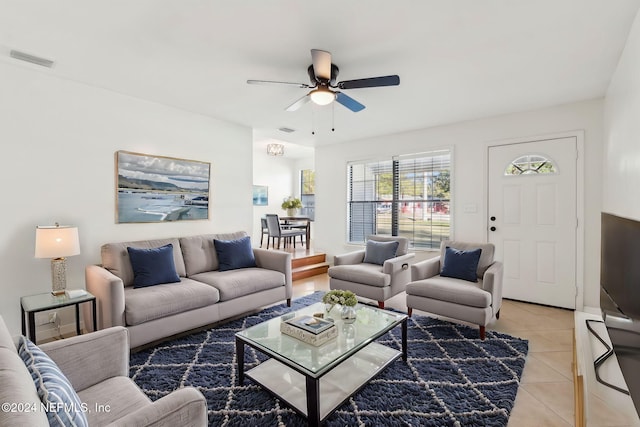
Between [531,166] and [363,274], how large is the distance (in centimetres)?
256

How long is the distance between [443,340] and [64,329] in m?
3.64

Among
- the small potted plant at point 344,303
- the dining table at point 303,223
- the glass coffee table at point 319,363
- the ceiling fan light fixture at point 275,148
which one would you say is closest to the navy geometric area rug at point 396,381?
the glass coffee table at point 319,363

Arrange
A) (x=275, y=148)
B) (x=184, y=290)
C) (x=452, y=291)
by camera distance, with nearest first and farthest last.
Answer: (x=184, y=290), (x=452, y=291), (x=275, y=148)

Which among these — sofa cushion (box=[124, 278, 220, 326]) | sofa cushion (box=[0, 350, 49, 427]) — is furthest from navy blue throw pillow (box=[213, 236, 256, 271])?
sofa cushion (box=[0, 350, 49, 427])

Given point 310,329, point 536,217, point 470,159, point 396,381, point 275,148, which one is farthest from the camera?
point 275,148

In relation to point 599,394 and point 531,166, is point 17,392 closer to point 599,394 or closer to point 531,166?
point 599,394

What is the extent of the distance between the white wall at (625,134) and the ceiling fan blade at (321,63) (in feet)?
6.58

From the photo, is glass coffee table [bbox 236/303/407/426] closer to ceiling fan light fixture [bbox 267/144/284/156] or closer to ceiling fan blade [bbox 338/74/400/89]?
ceiling fan blade [bbox 338/74/400/89]

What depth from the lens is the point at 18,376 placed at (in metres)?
0.90

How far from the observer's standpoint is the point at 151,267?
9.87ft

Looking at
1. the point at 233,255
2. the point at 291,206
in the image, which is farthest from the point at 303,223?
the point at 233,255

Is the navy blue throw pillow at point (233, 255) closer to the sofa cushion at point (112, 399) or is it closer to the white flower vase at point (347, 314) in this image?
the white flower vase at point (347, 314)

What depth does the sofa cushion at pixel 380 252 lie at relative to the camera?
4086mm

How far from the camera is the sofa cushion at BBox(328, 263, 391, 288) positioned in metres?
3.58
